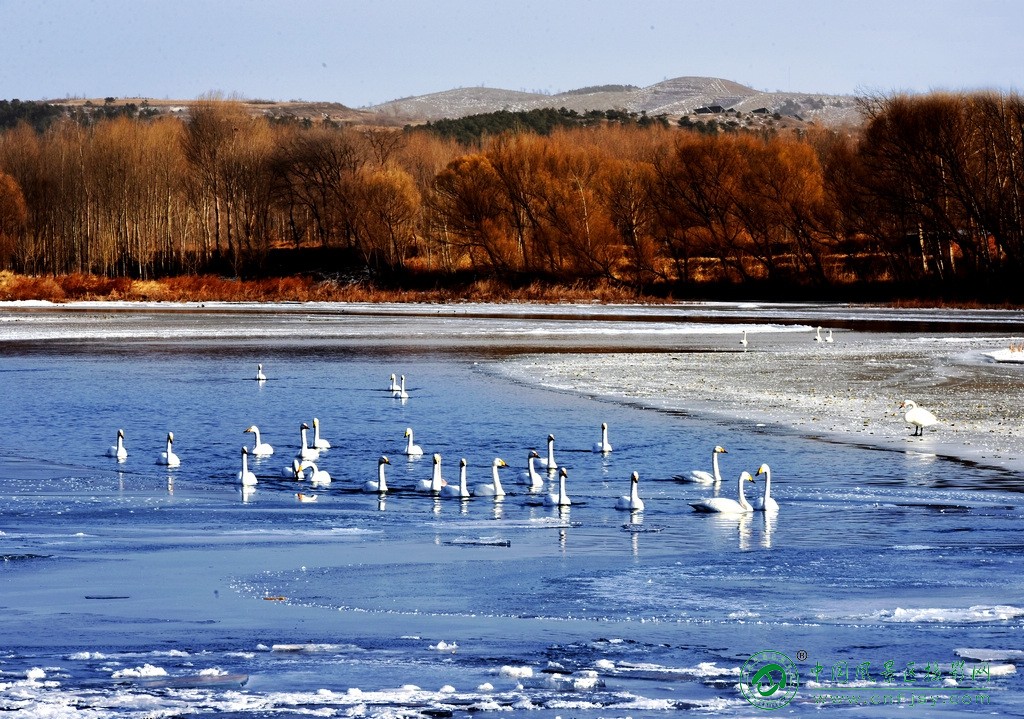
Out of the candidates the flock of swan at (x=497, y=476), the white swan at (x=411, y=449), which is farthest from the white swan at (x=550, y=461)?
the white swan at (x=411, y=449)

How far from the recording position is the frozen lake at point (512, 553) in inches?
294

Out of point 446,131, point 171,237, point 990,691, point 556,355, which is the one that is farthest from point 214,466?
point 446,131

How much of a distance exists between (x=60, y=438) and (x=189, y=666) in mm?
12350

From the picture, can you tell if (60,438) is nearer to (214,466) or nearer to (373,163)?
(214,466)

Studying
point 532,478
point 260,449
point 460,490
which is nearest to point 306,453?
point 260,449

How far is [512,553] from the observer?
1138cm

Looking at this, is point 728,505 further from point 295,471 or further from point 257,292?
point 257,292

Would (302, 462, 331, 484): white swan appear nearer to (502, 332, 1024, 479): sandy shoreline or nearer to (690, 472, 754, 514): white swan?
(690, 472, 754, 514): white swan

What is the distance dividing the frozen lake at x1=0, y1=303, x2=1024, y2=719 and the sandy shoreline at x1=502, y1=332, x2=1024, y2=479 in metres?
0.14

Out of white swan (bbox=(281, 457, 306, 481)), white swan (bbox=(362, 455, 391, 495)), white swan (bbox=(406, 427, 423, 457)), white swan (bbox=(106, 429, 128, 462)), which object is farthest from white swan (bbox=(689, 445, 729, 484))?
white swan (bbox=(106, 429, 128, 462))

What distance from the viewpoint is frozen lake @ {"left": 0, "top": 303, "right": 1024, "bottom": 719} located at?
748cm

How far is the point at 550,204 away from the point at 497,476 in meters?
60.2

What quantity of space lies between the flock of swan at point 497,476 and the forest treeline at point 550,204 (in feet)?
151

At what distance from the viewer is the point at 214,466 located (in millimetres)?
16781
